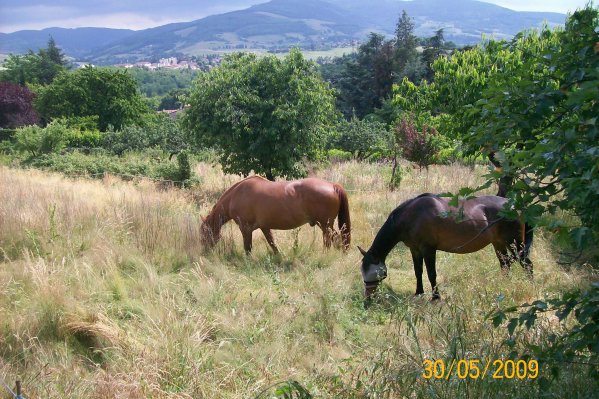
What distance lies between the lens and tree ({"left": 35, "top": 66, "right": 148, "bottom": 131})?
4106 centimetres

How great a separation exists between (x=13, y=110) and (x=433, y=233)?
143 ft

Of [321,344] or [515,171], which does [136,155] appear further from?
[515,171]

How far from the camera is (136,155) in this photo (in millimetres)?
21672

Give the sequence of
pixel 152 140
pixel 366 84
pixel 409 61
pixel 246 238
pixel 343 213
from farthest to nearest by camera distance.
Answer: pixel 409 61, pixel 366 84, pixel 152 140, pixel 343 213, pixel 246 238

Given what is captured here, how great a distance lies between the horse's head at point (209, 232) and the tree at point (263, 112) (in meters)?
5.41

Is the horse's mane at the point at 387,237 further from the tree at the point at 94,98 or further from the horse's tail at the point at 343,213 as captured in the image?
the tree at the point at 94,98

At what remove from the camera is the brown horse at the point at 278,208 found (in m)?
7.43

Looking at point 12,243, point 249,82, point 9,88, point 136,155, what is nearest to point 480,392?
point 12,243

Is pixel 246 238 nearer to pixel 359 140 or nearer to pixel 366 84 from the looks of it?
pixel 359 140

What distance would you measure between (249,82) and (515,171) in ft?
38.3
